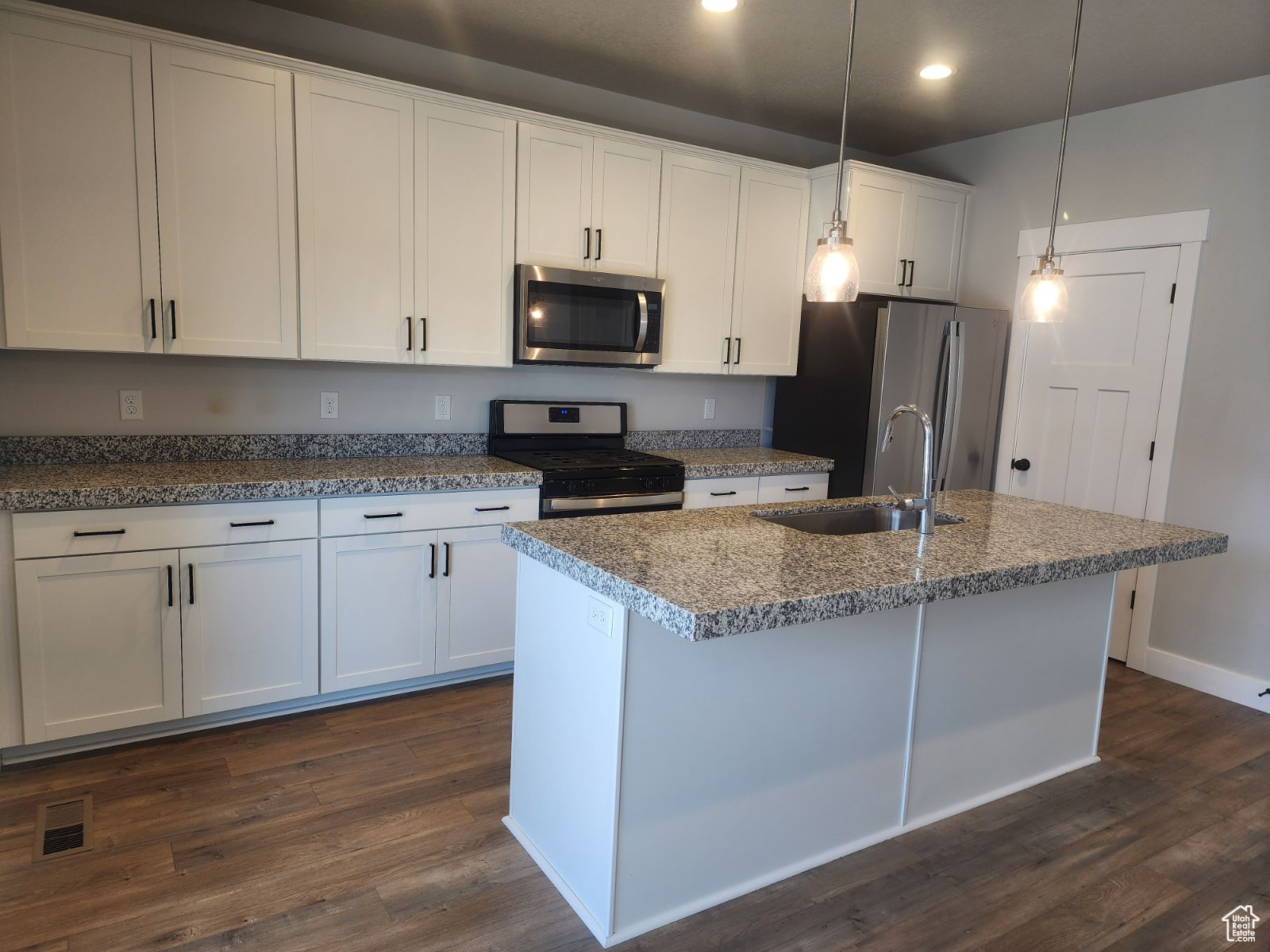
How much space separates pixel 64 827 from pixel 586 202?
2892 mm

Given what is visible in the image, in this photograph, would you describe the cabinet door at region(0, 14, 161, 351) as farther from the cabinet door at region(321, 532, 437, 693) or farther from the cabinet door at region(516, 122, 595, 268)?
the cabinet door at region(516, 122, 595, 268)

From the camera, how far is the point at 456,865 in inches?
83.4

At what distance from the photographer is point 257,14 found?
10.0ft

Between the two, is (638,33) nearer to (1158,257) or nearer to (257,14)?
(257,14)

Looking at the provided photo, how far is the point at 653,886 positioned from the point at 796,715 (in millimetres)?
543

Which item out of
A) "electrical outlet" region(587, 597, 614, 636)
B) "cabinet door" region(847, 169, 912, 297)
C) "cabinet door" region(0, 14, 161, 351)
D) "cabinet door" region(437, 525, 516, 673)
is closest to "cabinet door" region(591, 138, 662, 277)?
"cabinet door" region(847, 169, 912, 297)

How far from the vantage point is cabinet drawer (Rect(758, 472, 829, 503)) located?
3949 mm

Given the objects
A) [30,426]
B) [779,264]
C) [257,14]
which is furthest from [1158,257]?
[30,426]

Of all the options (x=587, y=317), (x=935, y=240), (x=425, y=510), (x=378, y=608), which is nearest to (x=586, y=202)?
(x=587, y=317)

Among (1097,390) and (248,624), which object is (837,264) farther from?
(1097,390)

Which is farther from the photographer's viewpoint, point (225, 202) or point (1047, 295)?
point (225, 202)

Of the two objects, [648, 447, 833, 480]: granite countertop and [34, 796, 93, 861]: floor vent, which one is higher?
[648, 447, 833, 480]: granite countertop

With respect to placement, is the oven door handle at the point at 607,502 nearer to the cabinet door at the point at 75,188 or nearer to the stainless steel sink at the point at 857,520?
the stainless steel sink at the point at 857,520

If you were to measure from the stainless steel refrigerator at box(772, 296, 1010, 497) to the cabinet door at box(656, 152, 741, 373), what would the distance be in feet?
1.82
